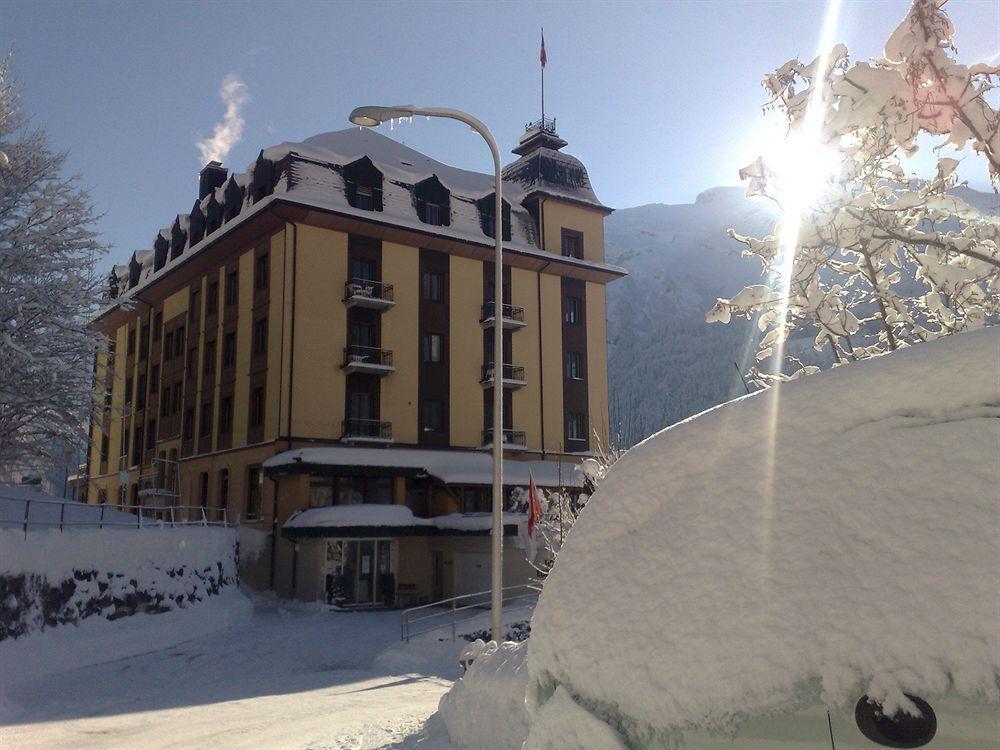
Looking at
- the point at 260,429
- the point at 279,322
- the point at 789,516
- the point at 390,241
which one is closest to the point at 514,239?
the point at 390,241

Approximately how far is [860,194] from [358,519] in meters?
25.4

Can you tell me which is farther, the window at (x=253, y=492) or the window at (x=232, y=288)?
the window at (x=232, y=288)

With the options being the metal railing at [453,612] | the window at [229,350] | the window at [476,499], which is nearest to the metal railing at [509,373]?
the window at [476,499]

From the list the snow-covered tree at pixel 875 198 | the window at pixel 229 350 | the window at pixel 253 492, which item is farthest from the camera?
the window at pixel 229 350

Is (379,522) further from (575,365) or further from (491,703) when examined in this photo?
(491,703)

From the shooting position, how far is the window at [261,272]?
33.9 metres

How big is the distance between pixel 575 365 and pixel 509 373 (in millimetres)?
4508

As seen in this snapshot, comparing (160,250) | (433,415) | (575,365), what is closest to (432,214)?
(433,415)

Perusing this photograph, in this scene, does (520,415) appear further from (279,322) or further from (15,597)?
(15,597)

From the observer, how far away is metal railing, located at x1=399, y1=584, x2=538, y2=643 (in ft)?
71.4

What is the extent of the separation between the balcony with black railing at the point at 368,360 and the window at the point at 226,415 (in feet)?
20.6

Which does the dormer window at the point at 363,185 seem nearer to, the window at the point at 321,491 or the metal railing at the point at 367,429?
the metal railing at the point at 367,429

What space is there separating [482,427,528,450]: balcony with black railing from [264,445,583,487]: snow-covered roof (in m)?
0.60

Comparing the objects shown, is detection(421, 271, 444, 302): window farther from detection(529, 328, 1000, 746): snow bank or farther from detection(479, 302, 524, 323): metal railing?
detection(529, 328, 1000, 746): snow bank
